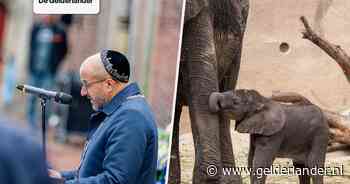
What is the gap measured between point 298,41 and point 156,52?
71cm

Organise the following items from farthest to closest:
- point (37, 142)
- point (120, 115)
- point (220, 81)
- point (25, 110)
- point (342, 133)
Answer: point (25, 110) < point (220, 81) < point (342, 133) < point (120, 115) < point (37, 142)

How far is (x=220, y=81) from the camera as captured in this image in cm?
288

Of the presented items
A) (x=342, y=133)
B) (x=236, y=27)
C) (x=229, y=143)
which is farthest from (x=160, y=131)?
(x=342, y=133)

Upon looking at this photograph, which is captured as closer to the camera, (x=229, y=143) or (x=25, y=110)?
(x=229, y=143)

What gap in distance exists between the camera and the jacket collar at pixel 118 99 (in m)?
2.25

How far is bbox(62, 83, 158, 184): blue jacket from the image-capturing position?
2105mm

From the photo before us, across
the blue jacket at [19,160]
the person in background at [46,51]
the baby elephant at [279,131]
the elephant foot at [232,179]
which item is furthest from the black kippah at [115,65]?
the blue jacket at [19,160]

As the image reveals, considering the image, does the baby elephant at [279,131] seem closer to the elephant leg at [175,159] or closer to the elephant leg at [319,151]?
the elephant leg at [319,151]

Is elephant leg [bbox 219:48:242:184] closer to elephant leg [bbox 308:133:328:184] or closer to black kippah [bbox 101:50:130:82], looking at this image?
elephant leg [bbox 308:133:328:184]

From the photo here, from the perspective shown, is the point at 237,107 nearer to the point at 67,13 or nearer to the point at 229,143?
the point at 229,143

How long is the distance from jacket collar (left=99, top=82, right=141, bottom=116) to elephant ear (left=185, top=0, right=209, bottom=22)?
2.24 ft

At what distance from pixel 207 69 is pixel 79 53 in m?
0.79

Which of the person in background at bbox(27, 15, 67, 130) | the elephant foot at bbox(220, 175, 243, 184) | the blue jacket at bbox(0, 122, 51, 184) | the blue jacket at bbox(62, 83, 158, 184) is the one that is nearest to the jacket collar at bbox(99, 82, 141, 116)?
the blue jacket at bbox(62, 83, 158, 184)

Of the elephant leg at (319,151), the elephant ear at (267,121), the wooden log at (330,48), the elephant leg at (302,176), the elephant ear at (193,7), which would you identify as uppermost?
the elephant ear at (193,7)
